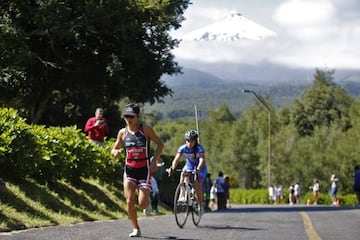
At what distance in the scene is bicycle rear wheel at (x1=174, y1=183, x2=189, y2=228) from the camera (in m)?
11.7

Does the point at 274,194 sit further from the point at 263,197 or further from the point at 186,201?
the point at 186,201

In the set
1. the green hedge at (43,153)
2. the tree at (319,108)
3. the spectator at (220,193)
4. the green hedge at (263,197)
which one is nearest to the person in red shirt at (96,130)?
the green hedge at (43,153)

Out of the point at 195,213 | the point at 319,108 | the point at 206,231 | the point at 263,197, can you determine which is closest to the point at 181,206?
the point at 195,213

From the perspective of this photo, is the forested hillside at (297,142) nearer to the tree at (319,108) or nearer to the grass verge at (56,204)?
the tree at (319,108)

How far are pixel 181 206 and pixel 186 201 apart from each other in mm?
201

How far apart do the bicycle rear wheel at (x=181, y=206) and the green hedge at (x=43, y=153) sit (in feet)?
9.27

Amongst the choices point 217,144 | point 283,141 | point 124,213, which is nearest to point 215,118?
point 217,144

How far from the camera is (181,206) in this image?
11.9 metres

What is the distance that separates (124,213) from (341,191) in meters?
56.7

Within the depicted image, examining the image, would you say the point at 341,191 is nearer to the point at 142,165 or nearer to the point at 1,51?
the point at 1,51

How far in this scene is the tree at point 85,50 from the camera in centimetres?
2286

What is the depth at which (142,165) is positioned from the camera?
31.3ft

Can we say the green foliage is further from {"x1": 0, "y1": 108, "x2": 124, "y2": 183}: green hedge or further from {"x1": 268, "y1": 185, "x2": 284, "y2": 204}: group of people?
{"x1": 0, "y1": 108, "x2": 124, "y2": 183}: green hedge

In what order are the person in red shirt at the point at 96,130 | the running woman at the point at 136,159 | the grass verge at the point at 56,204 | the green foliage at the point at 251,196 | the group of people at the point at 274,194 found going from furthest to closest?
1. the green foliage at the point at 251,196
2. the group of people at the point at 274,194
3. the person in red shirt at the point at 96,130
4. the grass verge at the point at 56,204
5. the running woman at the point at 136,159
